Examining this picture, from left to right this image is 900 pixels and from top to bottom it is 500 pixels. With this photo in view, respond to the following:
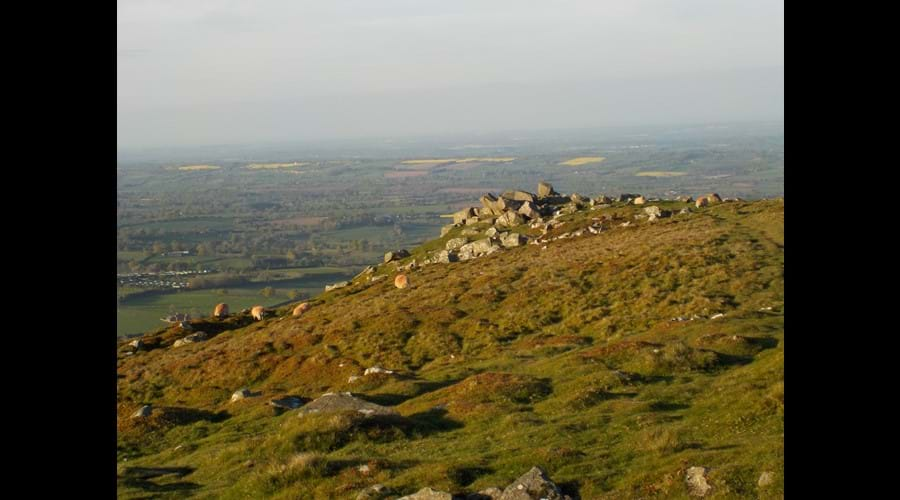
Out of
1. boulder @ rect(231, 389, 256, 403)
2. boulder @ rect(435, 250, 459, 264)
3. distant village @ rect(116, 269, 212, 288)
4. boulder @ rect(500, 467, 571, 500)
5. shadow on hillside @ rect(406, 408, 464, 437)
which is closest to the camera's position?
boulder @ rect(500, 467, 571, 500)

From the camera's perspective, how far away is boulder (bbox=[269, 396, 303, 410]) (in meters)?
34.9

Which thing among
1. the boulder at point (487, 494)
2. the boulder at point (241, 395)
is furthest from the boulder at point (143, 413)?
the boulder at point (487, 494)

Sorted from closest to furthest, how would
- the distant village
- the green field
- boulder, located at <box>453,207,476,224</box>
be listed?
1. boulder, located at <box>453,207,476,224</box>
2. the green field
3. the distant village

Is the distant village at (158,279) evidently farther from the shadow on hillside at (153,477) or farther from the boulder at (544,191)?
the shadow on hillside at (153,477)

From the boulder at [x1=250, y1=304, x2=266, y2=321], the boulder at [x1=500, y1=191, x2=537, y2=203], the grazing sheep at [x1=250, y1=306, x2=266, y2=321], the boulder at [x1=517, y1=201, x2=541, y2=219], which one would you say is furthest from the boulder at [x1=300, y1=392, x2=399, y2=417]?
the boulder at [x1=500, y1=191, x2=537, y2=203]

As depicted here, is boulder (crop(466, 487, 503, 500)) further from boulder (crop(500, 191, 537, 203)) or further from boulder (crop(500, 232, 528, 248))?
boulder (crop(500, 191, 537, 203))

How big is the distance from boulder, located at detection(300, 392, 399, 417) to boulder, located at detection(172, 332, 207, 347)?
1625 inches

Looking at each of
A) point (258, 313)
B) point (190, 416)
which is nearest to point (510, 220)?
point (258, 313)

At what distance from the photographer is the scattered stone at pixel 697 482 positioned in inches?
606

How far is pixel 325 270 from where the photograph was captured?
642 feet

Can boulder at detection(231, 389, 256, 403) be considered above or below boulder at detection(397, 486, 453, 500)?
below
